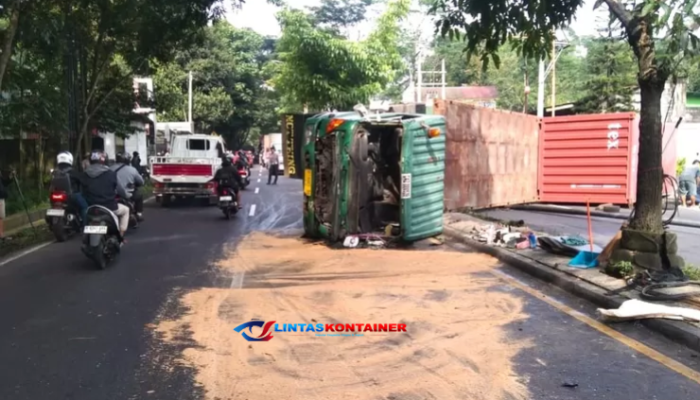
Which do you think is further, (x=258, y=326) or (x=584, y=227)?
(x=584, y=227)

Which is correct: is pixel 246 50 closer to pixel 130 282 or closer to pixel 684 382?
pixel 130 282

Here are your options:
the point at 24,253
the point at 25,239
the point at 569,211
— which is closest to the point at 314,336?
the point at 24,253

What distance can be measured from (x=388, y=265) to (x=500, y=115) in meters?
7.80

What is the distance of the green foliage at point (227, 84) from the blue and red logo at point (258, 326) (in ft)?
120

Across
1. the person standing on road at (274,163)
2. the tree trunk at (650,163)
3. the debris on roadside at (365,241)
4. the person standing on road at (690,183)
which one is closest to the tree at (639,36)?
the tree trunk at (650,163)

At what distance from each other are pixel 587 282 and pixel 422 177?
13.2 ft

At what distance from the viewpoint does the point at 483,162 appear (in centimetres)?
1530

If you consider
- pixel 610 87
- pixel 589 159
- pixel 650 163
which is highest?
pixel 610 87

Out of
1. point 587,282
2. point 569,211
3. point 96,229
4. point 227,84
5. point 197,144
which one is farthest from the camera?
point 227,84

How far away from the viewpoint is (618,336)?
5.73 metres

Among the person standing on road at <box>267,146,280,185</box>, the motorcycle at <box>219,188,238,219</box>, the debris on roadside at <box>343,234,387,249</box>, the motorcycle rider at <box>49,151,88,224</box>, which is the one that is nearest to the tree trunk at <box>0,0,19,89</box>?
the motorcycle rider at <box>49,151,88,224</box>

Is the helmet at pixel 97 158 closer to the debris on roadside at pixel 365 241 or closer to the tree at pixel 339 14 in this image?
the debris on roadside at pixel 365 241

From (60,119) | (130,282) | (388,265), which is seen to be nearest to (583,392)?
(388,265)

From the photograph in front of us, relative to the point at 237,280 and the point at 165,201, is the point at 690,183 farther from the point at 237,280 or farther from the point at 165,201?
the point at 237,280
